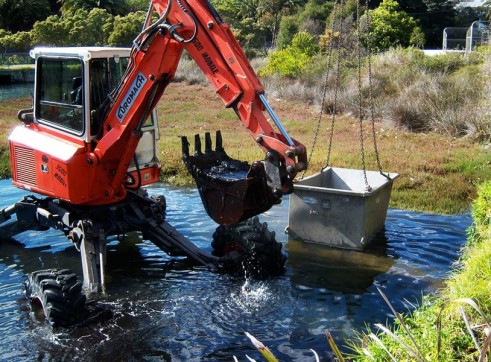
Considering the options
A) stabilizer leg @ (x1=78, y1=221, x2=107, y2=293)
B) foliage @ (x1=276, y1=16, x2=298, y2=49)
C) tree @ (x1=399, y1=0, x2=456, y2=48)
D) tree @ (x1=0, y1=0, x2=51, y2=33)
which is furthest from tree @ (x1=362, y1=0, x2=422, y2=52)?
tree @ (x1=0, y1=0, x2=51, y2=33)

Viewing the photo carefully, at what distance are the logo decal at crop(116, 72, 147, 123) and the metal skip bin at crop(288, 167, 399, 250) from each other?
109 inches

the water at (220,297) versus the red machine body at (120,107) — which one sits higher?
the red machine body at (120,107)

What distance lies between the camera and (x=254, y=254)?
8.08m

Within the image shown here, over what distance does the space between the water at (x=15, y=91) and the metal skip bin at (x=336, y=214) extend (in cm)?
2367

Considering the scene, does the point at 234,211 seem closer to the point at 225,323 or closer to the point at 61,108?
the point at 225,323

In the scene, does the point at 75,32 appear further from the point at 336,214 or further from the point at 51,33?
the point at 336,214

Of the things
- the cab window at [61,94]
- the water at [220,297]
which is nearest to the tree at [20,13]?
the water at [220,297]

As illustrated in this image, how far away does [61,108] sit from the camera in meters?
8.34

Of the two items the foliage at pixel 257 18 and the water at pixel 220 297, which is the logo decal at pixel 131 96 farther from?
the foliage at pixel 257 18

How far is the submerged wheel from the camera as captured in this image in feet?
21.9

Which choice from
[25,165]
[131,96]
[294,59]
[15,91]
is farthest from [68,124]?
[15,91]

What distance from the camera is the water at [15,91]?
104ft

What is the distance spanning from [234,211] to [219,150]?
1681 millimetres

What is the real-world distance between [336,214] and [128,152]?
3.08 metres
